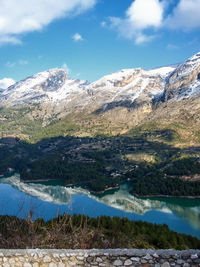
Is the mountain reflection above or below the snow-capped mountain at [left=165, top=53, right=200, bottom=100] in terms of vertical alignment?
below

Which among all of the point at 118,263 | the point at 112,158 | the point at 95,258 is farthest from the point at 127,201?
the point at 118,263

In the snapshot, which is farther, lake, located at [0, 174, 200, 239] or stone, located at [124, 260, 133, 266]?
lake, located at [0, 174, 200, 239]

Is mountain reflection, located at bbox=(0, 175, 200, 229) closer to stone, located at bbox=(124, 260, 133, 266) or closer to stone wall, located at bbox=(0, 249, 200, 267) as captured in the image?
stone wall, located at bbox=(0, 249, 200, 267)

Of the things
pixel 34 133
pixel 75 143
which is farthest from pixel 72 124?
pixel 75 143

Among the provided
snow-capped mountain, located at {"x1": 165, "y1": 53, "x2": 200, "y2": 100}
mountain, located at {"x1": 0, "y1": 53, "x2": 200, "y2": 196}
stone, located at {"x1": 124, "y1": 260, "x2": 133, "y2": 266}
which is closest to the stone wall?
stone, located at {"x1": 124, "y1": 260, "x2": 133, "y2": 266}

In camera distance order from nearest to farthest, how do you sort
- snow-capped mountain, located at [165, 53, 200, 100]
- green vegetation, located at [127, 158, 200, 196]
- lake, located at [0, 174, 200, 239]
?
lake, located at [0, 174, 200, 239] < green vegetation, located at [127, 158, 200, 196] < snow-capped mountain, located at [165, 53, 200, 100]

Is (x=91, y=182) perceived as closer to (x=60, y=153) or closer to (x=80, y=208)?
(x=80, y=208)

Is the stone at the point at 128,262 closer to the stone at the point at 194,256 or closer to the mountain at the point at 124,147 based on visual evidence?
the stone at the point at 194,256
